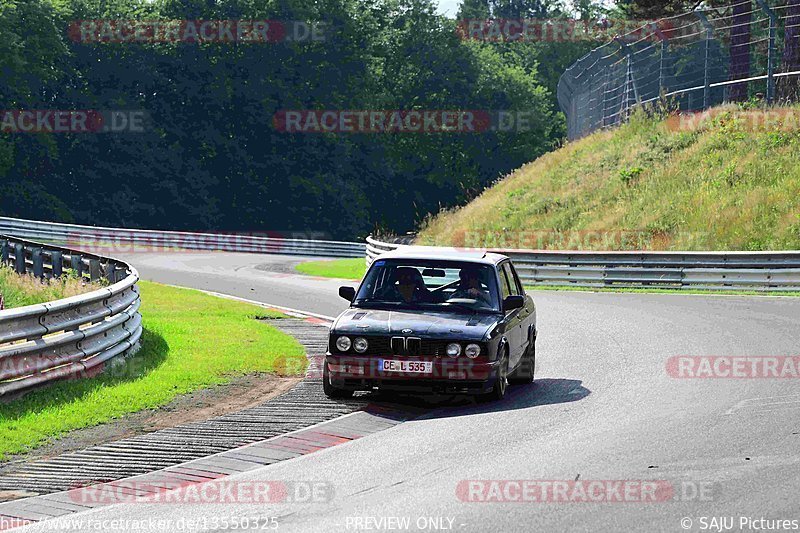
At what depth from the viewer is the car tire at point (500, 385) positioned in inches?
446

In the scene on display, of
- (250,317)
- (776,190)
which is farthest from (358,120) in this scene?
(250,317)

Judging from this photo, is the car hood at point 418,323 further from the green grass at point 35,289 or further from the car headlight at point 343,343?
the green grass at point 35,289

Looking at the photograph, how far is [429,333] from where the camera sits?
11195mm

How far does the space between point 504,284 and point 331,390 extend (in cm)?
239

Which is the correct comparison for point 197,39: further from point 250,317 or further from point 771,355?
point 771,355

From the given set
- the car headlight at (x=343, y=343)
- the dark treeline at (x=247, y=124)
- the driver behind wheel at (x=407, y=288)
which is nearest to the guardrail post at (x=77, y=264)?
the driver behind wheel at (x=407, y=288)

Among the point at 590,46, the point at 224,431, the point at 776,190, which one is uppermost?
the point at 590,46

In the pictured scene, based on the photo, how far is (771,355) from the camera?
1436 centimetres

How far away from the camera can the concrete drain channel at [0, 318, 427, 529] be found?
7945mm

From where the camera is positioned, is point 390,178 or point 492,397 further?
point 390,178

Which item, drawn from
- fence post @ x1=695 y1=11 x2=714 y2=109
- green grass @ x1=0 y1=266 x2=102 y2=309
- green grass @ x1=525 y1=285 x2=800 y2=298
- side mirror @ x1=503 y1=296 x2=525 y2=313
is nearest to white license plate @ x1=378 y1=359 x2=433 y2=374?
side mirror @ x1=503 y1=296 x2=525 y2=313

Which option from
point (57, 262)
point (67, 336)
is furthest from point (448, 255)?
point (57, 262)

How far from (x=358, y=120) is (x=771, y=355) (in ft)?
228

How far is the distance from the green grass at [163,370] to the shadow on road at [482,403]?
6.83 ft
